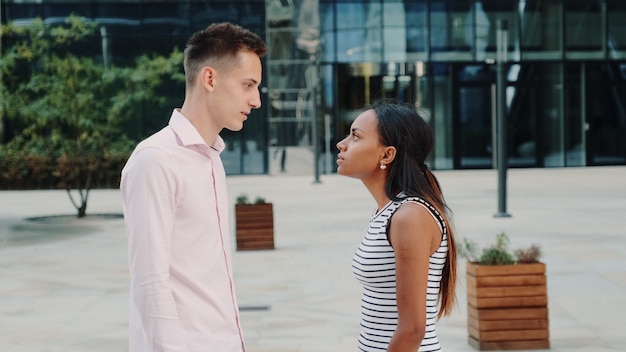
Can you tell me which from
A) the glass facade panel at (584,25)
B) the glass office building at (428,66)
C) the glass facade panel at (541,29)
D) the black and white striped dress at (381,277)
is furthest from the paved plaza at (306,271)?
the glass facade panel at (584,25)

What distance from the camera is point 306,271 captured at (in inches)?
545

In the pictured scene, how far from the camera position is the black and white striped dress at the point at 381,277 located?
381cm

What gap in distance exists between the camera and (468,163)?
3888 centimetres

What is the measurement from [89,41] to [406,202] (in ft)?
118

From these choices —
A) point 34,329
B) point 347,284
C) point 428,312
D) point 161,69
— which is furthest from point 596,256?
point 161,69

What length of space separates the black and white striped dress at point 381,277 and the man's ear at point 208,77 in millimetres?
733

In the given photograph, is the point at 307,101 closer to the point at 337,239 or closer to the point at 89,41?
the point at 89,41

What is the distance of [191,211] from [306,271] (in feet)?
34.4

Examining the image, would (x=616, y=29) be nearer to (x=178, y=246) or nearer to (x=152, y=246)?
(x=178, y=246)

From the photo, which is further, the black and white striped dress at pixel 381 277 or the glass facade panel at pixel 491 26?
the glass facade panel at pixel 491 26

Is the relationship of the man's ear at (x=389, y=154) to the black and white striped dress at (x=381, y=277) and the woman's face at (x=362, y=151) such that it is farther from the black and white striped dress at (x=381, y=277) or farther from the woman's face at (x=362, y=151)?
the black and white striped dress at (x=381, y=277)

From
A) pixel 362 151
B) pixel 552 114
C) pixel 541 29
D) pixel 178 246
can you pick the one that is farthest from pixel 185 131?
pixel 541 29

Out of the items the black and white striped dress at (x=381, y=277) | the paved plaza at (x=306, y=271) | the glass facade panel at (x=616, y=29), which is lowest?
the paved plaza at (x=306, y=271)

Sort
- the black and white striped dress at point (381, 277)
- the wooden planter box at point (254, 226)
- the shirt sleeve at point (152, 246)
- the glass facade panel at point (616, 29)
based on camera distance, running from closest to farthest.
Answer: the shirt sleeve at point (152, 246)
the black and white striped dress at point (381, 277)
the wooden planter box at point (254, 226)
the glass facade panel at point (616, 29)
